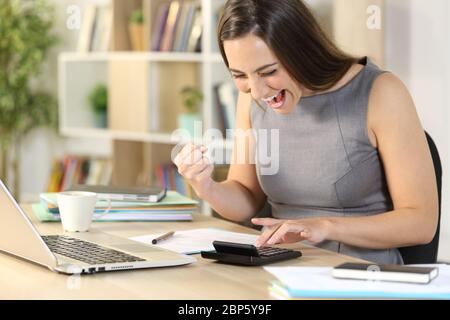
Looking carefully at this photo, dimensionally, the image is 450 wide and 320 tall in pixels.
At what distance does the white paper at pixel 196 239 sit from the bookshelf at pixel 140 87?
1845 millimetres

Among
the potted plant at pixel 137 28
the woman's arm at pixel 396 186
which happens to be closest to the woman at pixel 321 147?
the woman's arm at pixel 396 186

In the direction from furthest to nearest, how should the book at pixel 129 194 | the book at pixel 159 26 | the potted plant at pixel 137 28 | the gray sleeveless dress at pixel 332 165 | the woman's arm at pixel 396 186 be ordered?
1. the potted plant at pixel 137 28
2. the book at pixel 159 26
3. the book at pixel 129 194
4. the gray sleeveless dress at pixel 332 165
5. the woman's arm at pixel 396 186

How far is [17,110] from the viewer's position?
191 inches

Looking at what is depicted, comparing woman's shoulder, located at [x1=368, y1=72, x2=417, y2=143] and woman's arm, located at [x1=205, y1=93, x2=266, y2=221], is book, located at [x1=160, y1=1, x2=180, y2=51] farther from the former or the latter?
woman's shoulder, located at [x1=368, y1=72, x2=417, y2=143]

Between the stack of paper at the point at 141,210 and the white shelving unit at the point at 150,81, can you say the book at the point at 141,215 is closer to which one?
the stack of paper at the point at 141,210

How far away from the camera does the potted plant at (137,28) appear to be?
13.9 feet

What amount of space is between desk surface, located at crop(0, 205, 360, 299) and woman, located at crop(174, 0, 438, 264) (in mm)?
154

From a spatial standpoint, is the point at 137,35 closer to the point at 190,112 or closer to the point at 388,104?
the point at 190,112

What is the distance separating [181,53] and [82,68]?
3.12 ft

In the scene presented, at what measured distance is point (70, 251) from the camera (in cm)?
152

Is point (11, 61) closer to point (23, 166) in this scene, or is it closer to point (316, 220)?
point (23, 166)

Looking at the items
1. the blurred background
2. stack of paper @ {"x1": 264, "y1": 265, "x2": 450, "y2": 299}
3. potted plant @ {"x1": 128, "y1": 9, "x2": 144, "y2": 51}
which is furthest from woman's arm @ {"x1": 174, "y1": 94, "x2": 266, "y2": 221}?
potted plant @ {"x1": 128, "y1": 9, "x2": 144, "y2": 51}

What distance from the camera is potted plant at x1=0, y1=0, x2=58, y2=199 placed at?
15.4 ft
